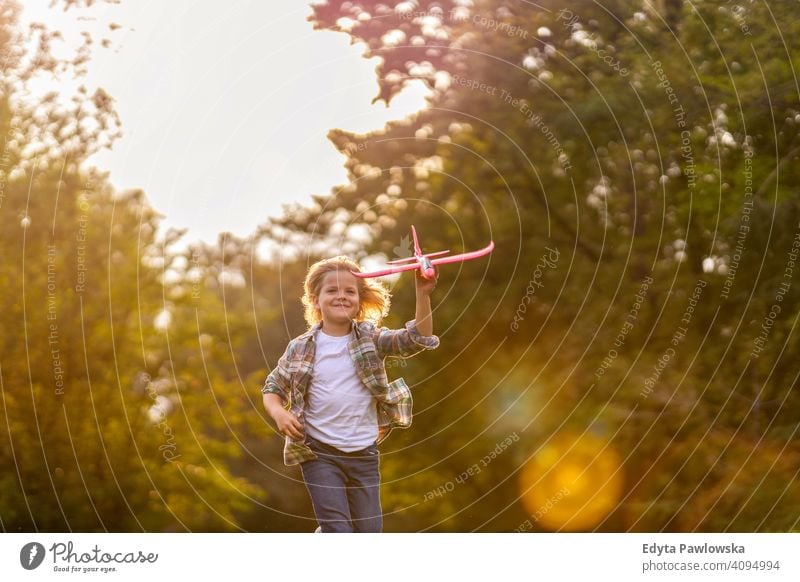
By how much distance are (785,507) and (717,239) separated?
313cm

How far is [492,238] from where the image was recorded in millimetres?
16875

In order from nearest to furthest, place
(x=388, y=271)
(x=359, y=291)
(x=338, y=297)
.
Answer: (x=388, y=271) < (x=338, y=297) < (x=359, y=291)

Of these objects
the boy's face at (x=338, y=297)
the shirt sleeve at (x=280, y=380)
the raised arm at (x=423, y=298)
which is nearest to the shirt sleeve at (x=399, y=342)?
the raised arm at (x=423, y=298)

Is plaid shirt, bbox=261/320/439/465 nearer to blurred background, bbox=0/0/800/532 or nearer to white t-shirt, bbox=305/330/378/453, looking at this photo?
white t-shirt, bbox=305/330/378/453

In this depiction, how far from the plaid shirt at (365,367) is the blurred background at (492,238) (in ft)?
13.3

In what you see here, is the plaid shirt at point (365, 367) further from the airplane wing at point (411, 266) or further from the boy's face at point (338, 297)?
the airplane wing at point (411, 266)

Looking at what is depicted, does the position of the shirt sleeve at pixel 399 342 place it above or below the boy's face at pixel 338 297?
below

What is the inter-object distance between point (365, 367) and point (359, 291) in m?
0.68

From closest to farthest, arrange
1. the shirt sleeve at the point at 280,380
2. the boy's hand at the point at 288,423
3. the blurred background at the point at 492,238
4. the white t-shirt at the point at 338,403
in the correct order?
the boy's hand at the point at 288,423
the white t-shirt at the point at 338,403
the shirt sleeve at the point at 280,380
the blurred background at the point at 492,238

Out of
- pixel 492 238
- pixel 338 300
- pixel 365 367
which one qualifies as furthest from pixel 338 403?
pixel 492 238

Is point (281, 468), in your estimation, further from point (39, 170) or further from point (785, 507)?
point (785, 507)

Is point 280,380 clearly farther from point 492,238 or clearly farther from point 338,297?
point 492,238

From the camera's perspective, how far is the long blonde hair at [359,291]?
31.2 feet

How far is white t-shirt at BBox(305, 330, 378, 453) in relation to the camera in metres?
9.16
